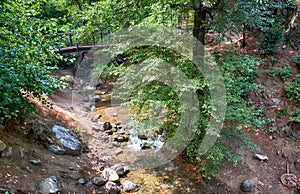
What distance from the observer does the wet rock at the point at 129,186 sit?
4238mm

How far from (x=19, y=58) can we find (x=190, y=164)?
3851 millimetres

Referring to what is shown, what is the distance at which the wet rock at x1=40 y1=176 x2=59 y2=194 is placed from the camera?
3354 millimetres

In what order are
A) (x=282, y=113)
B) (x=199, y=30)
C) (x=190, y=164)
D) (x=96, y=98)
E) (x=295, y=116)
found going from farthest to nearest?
1. (x=96, y=98)
2. (x=282, y=113)
3. (x=295, y=116)
4. (x=190, y=164)
5. (x=199, y=30)

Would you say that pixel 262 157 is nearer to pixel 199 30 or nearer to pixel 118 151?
pixel 199 30

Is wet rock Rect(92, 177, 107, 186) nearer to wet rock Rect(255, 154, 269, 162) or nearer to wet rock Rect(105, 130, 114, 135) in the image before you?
wet rock Rect(105, 130, 114, 135)

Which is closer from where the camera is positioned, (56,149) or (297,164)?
Result: (56,149)

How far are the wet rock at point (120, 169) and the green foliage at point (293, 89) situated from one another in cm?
443

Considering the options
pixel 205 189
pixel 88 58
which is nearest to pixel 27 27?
pixel 205 189

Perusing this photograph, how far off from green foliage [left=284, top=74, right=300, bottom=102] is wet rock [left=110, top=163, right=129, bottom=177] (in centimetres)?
443

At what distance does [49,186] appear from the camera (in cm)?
344

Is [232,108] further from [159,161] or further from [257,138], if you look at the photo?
[159,161]

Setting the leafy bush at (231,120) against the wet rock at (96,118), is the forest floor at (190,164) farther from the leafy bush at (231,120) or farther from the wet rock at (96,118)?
the wet rock at (96,118)

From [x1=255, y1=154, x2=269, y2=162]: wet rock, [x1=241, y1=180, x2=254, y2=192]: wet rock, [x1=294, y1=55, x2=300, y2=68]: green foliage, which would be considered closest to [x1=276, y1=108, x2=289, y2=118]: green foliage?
[x1=255, y1=154, x2=269, y2=162]: wet rock

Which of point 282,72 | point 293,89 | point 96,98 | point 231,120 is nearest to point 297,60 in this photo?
point 282,72
